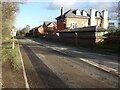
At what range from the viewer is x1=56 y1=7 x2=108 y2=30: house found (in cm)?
8425

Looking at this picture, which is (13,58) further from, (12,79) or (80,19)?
(80,19)

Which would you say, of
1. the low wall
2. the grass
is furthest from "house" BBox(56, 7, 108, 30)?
the grass

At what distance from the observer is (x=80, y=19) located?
8706 cm

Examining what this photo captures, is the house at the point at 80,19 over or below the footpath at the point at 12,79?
over

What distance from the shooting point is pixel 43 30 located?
13012cm

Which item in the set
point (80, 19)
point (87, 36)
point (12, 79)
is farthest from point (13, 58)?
point (80, 19)

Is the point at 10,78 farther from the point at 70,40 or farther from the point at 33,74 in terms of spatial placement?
the point at 70,40

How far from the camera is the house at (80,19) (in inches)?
3317

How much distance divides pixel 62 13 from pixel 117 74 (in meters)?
72.9

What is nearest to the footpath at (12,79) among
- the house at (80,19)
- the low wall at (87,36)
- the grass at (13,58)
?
the grass at (13,58)

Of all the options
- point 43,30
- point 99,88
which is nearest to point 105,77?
point 99,88

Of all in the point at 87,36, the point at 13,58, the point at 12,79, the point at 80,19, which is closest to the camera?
the point at 12,79

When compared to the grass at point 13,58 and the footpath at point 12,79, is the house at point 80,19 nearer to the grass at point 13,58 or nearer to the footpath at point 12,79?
the grass at point 13,58

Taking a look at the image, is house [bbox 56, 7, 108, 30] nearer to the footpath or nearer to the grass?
the grass
